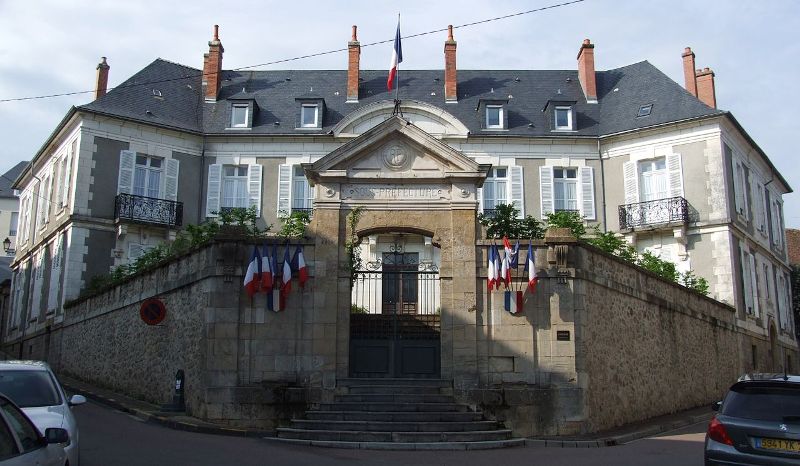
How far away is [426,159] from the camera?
1557 cm

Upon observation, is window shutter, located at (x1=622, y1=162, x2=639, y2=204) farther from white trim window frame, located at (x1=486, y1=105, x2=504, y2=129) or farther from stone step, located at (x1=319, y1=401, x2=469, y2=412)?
stone step, located at (x1=319, y1=401, x2=469, y2=412)

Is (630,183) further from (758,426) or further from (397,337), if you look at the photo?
(758,426)

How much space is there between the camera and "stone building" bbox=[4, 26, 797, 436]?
2766 cm

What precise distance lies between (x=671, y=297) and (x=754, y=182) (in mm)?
14436

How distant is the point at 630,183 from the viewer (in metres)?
29.2

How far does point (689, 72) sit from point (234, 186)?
18.2m

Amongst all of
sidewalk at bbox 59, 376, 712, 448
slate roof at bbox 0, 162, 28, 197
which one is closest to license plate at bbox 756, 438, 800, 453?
sidewalk at bbox 59, 376, 712, 448

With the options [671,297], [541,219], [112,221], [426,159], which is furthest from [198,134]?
[671,297]

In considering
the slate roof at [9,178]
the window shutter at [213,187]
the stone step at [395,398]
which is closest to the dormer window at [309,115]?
the window shutter at [213,187]

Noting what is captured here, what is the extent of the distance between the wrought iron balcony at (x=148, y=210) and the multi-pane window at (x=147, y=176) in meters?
0.48

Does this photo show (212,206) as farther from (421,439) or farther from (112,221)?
(421,439)

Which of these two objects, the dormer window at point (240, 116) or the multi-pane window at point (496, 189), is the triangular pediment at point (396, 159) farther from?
the dormer window at point (240, 116)

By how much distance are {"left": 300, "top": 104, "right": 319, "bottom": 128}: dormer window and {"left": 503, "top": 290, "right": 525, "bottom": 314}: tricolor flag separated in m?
17.0

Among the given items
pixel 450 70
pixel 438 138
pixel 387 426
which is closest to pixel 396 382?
pixel 387 426
